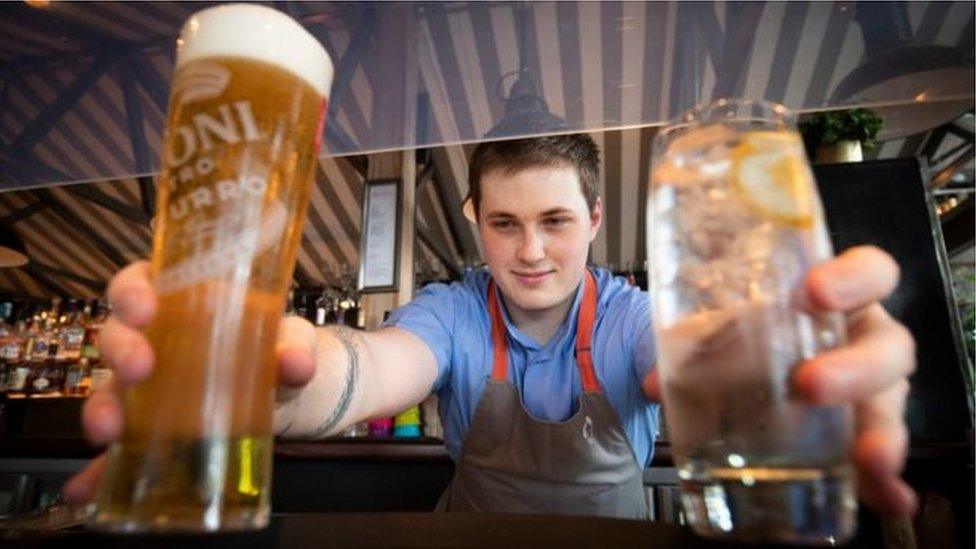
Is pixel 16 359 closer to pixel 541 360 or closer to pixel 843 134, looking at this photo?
pixel 541 360

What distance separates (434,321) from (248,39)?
0.90 metres

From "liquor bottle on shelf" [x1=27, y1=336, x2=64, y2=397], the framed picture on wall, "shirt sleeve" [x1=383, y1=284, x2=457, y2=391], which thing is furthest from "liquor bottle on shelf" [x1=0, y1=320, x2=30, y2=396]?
"shirt sleeve" [x1=383, y1=284, x2=457, y2=391]

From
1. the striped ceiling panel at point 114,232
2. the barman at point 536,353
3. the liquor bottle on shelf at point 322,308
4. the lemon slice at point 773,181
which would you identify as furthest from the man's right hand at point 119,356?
the striped ceiling panel at point 114,232

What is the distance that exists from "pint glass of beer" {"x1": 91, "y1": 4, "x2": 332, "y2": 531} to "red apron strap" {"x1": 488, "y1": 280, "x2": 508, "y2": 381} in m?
0.96

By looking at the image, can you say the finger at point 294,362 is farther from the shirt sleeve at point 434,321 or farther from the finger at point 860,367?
the shirt sleeve at point 434,321

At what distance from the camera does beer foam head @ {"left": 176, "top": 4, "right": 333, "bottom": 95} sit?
1.73 ft

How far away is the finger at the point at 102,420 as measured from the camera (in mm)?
482

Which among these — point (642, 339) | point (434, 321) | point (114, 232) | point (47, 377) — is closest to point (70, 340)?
point (47, 377)

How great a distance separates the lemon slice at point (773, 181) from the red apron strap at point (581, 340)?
0.95 meters

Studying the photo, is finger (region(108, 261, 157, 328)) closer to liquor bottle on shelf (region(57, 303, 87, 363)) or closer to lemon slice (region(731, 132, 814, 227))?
lemon slice (region(731, 132, 814, 227))

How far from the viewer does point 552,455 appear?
1431 millimetres

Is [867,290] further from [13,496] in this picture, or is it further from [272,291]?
[13,496]

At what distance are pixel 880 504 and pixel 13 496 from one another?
2795 mm

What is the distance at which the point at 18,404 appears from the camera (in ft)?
13.0
